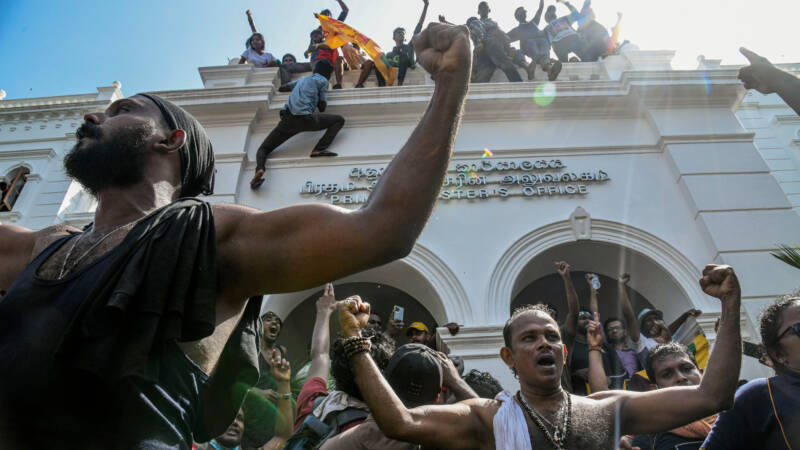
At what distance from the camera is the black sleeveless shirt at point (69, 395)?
2.69 feet

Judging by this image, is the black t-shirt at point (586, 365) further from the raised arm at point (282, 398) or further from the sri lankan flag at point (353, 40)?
the sri lankan flag at point (353, 40)

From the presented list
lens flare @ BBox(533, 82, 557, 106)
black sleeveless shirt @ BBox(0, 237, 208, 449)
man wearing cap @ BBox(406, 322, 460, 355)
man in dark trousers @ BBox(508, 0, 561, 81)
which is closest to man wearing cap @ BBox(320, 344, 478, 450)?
black sleeveless shirt @ BBox(0, 237, 208, 449)

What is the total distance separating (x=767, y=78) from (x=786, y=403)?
2735 mm

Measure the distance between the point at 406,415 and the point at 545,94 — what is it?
22.4 ft

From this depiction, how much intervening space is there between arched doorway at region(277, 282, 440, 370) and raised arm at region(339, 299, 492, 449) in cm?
516

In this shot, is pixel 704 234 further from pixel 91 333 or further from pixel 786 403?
pixel 91 333

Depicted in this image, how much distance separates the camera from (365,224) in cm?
94

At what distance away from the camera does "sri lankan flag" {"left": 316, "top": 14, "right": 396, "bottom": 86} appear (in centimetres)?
832

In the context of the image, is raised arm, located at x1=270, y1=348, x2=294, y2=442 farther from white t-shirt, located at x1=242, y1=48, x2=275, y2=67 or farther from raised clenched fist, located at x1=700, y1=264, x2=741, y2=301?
white t-shirt, located at x1=242, y1=48, x2=275, y2=67

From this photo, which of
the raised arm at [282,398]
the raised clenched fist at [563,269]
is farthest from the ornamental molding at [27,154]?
the raised clenched fist at [563,269]

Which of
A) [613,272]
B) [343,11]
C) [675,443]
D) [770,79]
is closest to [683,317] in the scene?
[613,272]

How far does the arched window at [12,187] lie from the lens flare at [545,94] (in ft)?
32.9

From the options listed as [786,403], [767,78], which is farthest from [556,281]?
[786,403]

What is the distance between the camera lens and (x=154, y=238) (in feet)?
3.28
